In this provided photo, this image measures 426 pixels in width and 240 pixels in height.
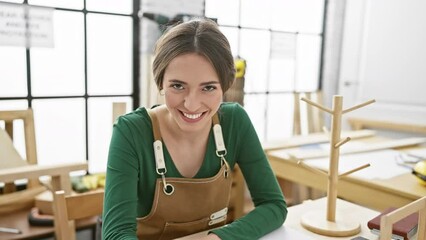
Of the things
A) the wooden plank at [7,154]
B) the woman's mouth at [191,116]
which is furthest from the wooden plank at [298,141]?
the wooden plank at [7,154]

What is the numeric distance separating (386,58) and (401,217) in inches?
103

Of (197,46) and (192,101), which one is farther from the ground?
(197,46)

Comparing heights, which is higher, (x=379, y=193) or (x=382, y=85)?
(x=382, y=85)

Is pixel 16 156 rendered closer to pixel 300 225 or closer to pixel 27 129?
pixel 27 129

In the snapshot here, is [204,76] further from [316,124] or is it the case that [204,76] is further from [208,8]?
[316,124]

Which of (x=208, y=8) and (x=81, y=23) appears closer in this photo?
(x=81, y=23)

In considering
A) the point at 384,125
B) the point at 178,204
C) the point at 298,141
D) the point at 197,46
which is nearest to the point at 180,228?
the point at 178,204

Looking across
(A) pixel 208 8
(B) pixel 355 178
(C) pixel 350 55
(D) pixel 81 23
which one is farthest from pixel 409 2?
(D) pixel 81 23

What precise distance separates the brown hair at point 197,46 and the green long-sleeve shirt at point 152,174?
0.18 meters

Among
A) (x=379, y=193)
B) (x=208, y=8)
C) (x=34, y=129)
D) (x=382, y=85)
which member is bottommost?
(x=379, y=193)

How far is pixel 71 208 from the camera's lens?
3.48 ft

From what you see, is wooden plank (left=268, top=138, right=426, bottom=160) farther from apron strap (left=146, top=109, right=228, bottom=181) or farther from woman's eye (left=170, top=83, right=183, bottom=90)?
woman's eye (left=170, top=83, right=183, bottom=90)

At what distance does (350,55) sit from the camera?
327 cm

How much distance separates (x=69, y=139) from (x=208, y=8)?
47.7 inches
